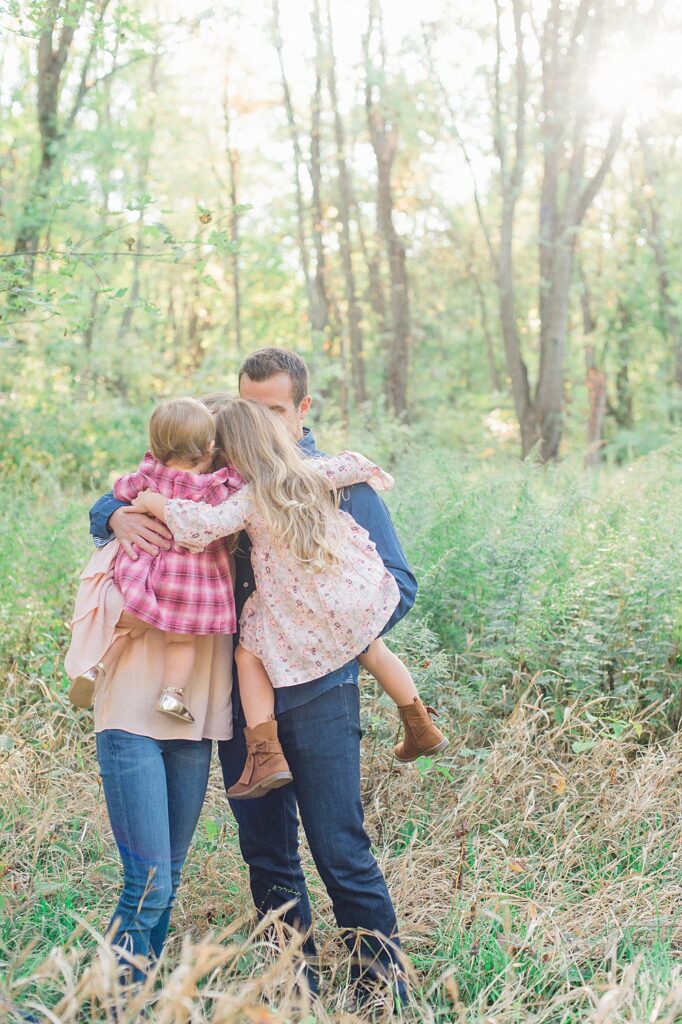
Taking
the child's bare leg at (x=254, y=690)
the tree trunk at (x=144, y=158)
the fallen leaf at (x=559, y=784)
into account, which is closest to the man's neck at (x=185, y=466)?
the child's bare leg at (x=254, y=690)

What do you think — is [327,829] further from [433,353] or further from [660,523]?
[433,353]

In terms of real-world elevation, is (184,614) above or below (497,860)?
above

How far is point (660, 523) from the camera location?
17.6 feet

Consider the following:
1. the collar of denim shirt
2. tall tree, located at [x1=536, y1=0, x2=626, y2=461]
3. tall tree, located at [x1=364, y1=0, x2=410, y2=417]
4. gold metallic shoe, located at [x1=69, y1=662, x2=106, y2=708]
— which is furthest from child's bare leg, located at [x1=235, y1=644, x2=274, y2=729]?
tall tree, located at [x1=364, y1=0, x2=410, y2=417]

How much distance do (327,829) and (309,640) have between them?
0.56 meters

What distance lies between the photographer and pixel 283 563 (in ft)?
9.62

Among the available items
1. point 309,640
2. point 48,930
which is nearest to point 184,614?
point 309,640

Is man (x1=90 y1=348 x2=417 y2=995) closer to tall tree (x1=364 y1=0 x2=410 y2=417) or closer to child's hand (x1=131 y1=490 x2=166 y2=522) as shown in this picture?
child's hand (x1=131 y1=490 x2=166 y2=522)

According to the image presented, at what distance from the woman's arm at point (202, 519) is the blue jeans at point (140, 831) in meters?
0.58

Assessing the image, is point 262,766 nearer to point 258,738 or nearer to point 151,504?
point 258,738

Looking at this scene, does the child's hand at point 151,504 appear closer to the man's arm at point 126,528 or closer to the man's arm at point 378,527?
the man's arm at point 126,528

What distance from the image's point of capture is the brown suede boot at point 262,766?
2.79m

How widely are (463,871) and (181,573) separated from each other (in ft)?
5.95

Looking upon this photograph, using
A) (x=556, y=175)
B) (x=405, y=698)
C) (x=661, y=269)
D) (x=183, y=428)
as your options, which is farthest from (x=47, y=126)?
(x=661, y=269)
